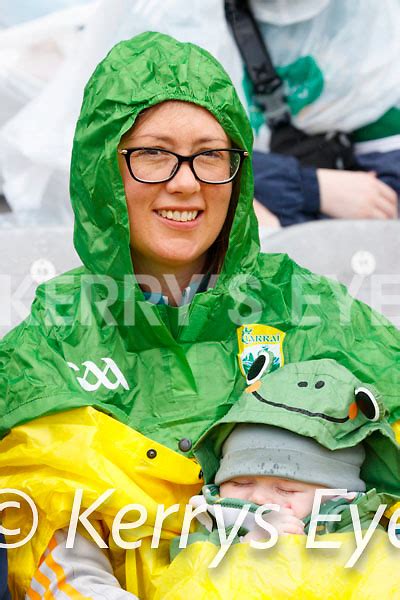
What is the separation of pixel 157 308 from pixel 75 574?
0.41 meters

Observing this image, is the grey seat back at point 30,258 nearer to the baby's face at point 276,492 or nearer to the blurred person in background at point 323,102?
the blurred person in background at point 323,102

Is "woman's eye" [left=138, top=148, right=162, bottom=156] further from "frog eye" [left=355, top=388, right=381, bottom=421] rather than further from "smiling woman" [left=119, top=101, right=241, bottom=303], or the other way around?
"frog eye" [left=355, top=388, right=381, bottom=421]

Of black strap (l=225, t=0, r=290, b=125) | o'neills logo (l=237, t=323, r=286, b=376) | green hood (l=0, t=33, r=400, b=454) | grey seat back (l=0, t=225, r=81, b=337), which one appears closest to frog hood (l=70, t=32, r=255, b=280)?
green hood (l=0, t=33, r=400, b=454)

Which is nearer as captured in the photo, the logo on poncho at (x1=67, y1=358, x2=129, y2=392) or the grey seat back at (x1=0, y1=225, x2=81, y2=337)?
the logo on poncho at (x1=67, y1=358, x2=129, y2=392)

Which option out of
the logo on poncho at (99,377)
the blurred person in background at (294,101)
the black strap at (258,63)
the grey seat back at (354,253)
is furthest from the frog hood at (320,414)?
the black strap at (258,63)

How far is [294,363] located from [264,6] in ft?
4.59

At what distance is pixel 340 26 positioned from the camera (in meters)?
2.94

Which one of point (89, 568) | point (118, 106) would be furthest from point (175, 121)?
point (89, 568)

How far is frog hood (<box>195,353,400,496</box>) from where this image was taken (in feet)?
5.01

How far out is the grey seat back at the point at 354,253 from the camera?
2.30m

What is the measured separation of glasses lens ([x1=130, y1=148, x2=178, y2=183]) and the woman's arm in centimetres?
51

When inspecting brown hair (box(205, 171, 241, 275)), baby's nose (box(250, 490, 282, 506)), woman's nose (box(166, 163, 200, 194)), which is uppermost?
woman's nose (box(166, 163, 200, 194))

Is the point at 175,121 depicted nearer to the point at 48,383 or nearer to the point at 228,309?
the point at 228,309

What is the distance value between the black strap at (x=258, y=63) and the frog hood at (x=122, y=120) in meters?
0.99
